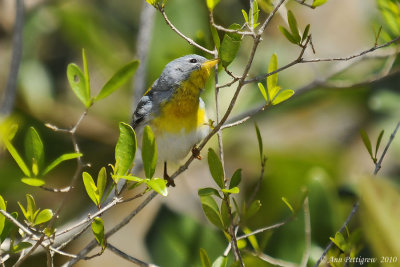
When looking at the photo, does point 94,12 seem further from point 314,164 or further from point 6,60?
point 314,164

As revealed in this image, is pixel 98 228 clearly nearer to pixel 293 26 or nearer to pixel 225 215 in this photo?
pixel 225 215

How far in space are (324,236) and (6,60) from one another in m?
1.93

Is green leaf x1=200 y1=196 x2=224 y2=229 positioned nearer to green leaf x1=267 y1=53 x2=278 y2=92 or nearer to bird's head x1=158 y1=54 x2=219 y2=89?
green leaf x1=267 y1=53 x2=278 y2=92

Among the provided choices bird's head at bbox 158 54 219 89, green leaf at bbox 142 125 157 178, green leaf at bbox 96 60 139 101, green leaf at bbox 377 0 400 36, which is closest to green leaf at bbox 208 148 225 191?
green leaf at bbox 142 125 157 178

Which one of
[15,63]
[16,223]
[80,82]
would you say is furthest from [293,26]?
[15,63]

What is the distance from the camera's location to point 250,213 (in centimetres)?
149

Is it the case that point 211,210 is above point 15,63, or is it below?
below

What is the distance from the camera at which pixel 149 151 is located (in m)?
1.32

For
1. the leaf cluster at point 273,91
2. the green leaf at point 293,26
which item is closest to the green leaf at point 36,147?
the leaf cluster at point 273,91

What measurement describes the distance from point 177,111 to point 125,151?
2.38 feet

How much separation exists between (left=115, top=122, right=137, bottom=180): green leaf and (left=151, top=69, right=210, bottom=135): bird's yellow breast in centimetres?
68

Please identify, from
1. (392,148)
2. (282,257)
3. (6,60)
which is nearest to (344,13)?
(392,148)

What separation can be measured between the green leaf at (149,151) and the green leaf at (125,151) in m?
0.04

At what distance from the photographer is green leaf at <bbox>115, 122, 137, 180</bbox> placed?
128 cm
